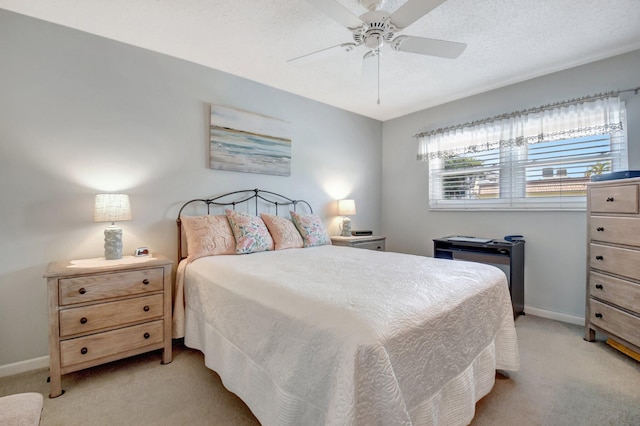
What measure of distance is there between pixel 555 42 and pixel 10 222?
14.7 ft

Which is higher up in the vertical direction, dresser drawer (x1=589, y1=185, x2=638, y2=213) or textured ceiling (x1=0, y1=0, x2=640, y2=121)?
textured ceiling (x1=0, y1=0, x2=640, y2=121)

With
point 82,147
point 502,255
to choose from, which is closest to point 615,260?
point 502,255

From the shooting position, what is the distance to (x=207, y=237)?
8.01 feet

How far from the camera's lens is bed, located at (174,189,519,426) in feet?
3.25

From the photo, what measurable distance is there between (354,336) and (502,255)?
2720 mm

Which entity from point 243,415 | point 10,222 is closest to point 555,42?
point 243,415

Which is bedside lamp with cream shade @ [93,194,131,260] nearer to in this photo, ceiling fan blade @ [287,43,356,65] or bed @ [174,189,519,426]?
bed @ [174,189,519,426]

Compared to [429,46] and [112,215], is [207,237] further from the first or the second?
[429,46]

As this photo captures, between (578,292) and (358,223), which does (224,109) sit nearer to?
(358,223)

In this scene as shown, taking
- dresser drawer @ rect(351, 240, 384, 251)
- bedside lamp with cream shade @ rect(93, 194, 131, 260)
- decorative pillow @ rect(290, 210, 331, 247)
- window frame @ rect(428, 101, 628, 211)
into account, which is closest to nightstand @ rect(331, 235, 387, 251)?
dresser drawer @ rect(351, 240, 384, 251)

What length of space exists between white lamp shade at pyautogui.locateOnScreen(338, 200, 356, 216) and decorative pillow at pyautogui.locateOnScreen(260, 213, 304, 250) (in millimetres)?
1002

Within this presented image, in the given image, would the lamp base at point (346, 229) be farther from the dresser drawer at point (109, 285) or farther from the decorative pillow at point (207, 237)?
the dresser drawer at point (109, 285)

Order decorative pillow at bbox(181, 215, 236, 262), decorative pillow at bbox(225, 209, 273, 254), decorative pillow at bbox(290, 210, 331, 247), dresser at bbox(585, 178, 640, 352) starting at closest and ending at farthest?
dresser at bbox(585, 178, 640, 352)
decorative pillow at bbox(181, 215, 236, 262)
decorative pillow at bbox(225, 209, 273, 254)
decorative pillow at bbox(290, 210, 331, 247)

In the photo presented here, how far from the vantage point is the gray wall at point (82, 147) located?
204cm
